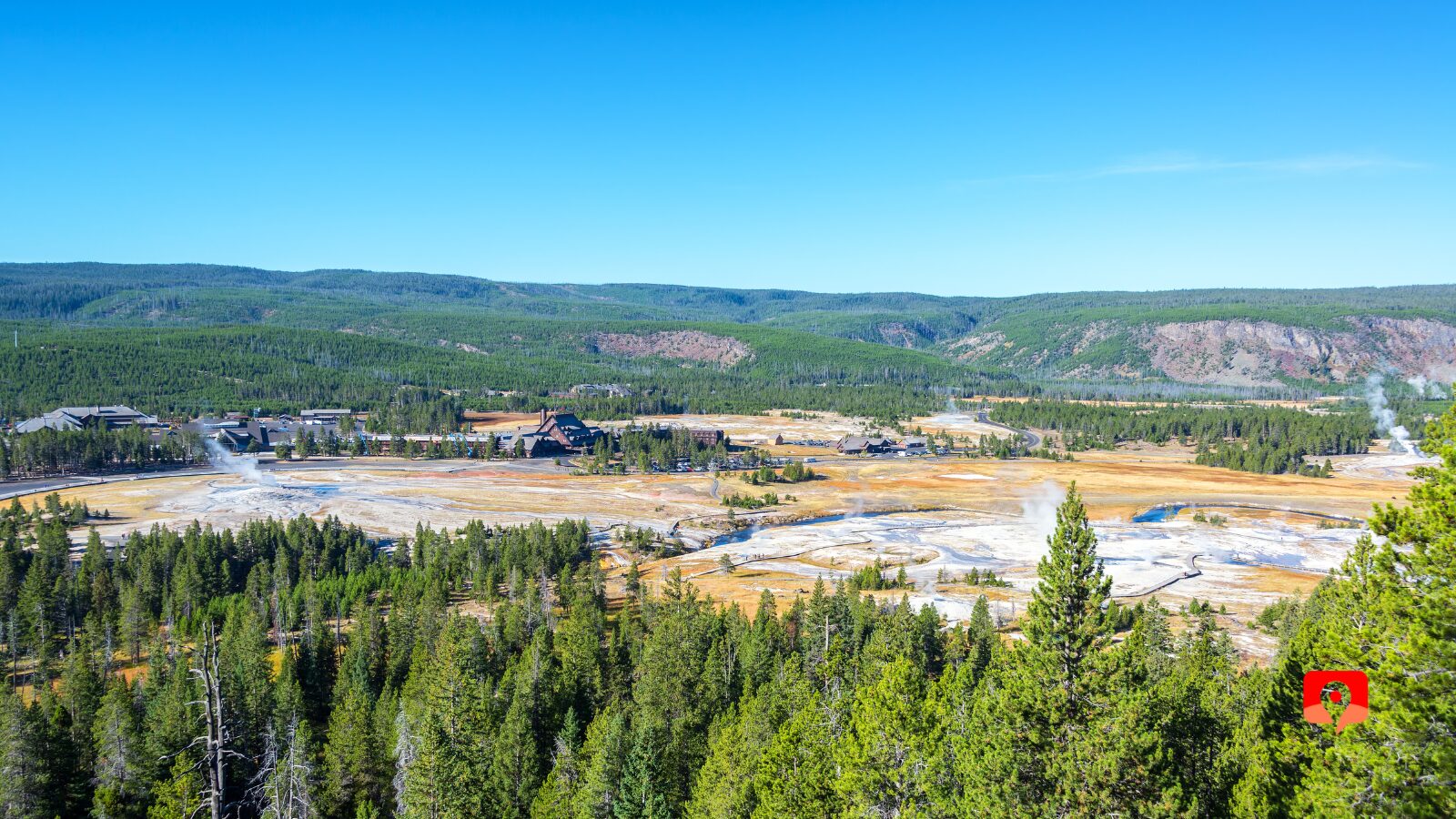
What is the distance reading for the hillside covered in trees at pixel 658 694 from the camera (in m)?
13.2

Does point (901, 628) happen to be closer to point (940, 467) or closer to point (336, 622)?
point (336, 622)

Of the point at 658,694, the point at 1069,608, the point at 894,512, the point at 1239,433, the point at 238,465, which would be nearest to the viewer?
the point at 1069,608

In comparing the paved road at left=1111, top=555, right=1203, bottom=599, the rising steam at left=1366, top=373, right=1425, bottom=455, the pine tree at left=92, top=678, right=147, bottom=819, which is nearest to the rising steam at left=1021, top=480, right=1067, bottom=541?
the paved road at left=1111, top=555, right=1203, bottom=599

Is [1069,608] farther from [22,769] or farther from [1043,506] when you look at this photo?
[1043,506]

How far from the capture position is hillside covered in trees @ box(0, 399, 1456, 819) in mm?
13203

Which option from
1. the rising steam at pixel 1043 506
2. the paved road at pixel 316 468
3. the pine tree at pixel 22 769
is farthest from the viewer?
the paved road at pixel 316 468

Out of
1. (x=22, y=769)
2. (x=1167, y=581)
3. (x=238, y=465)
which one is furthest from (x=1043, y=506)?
(x=238, y=465)

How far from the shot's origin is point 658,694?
120 feet

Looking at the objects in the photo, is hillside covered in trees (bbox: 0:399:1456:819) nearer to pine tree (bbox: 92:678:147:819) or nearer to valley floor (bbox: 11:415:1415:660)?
pine tree (bbox: 92:678:147:819)

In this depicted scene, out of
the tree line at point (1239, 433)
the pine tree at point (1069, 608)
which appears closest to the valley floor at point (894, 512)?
the tree line at point (1239, 433)

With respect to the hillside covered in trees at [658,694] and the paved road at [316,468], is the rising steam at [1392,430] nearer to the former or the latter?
the hillside covered in trees at [658,694]

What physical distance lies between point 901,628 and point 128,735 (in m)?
30.6

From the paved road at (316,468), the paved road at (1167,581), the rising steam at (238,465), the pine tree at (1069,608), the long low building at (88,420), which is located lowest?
the paved road at (1167,581)

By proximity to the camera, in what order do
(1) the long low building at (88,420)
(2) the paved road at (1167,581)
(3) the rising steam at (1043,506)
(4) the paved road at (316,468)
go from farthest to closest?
(1) the long low building at (88,420) → (4) the paved road at (316,468) → (3) the rising steam at (1043,506) → (2) the paved road at (1167,581)
